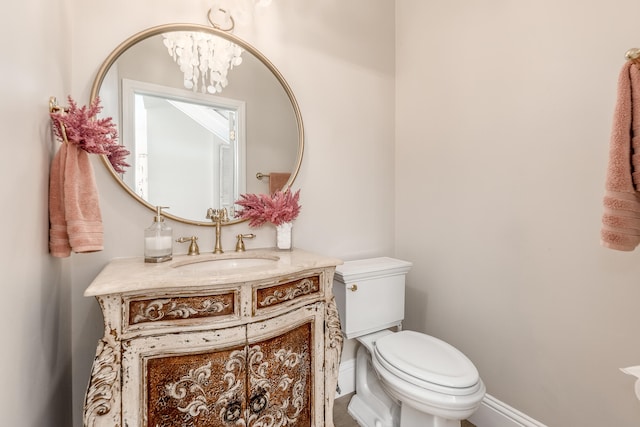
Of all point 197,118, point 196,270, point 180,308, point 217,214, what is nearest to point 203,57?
point 197,118

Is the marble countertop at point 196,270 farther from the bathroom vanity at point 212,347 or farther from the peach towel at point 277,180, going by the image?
the peach towel at point 277,180

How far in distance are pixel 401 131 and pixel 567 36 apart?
93cm

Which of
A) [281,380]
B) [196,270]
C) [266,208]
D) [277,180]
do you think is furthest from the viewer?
[277,180]

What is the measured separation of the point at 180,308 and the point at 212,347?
0.55 ft

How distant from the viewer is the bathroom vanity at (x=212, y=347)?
0.84 m

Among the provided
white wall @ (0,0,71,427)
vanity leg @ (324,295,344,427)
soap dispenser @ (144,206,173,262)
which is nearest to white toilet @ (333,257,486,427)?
vanity leg @ (324,295,344,427)

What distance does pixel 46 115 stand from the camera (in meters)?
0.89

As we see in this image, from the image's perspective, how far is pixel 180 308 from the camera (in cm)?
91

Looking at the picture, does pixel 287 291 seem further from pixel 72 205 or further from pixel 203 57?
pixel 203 57

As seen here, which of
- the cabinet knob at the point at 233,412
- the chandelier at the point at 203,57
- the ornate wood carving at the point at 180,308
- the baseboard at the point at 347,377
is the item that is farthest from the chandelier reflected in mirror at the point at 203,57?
the baseboard at the point at 347,377

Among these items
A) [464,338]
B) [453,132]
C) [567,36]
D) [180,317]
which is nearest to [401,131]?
[453,132]

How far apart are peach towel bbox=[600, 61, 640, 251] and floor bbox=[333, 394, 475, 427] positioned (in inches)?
48.2

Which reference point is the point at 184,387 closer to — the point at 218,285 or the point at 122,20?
the point at 218,285

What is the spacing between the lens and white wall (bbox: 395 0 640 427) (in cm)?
112
